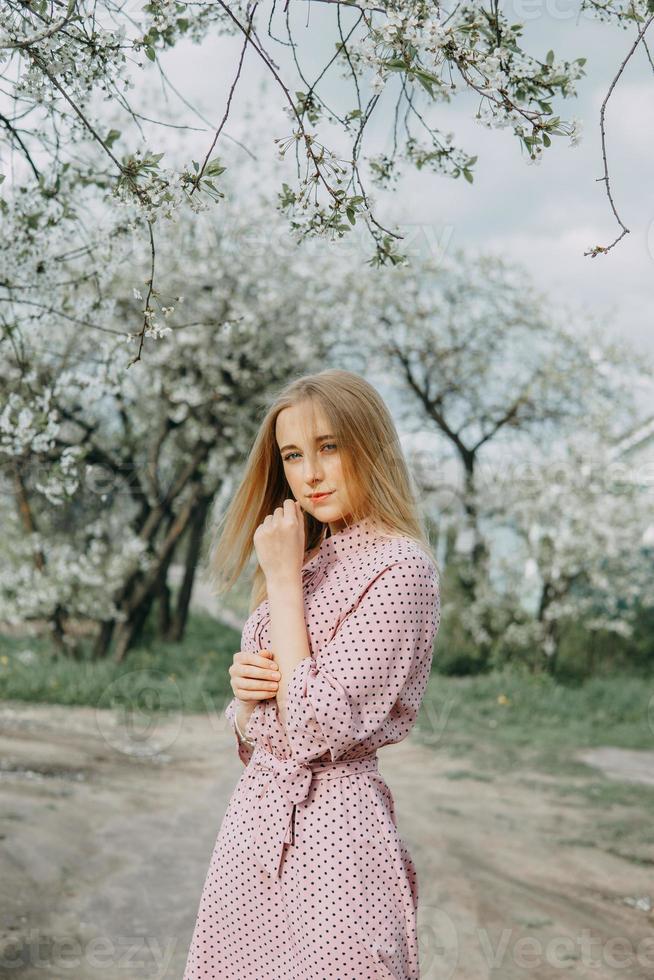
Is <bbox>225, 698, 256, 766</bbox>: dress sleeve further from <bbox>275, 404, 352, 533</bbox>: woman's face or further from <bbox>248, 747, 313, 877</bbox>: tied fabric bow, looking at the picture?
<bbox>275, 404, 352, 533</bbox>: woman's face

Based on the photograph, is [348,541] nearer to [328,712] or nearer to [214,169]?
[328,712]

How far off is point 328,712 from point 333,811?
0.66ft

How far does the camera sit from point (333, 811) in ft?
5.32

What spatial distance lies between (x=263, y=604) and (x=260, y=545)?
0.24 meters

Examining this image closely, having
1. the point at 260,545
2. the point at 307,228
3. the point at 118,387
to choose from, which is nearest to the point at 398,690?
the point at 260,545

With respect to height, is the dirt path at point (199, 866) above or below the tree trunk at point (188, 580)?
below

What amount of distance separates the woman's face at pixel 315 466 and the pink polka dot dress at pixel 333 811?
0.10 m

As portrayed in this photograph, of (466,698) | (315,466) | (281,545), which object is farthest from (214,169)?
(466,698)

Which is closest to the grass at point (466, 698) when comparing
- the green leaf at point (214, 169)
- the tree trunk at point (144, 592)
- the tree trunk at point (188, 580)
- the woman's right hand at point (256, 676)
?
the tree trunk at point (144, 592)

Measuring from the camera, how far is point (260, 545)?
174 cm

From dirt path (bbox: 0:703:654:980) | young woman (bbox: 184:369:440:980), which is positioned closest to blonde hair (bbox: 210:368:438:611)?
young woman (bbox: 184:369:440:980)

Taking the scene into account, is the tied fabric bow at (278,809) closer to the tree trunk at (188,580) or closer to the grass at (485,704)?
the grass at (485,704)

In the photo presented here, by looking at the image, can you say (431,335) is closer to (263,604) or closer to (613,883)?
(613,883)

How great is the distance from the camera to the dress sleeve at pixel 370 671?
1554 millimetres
